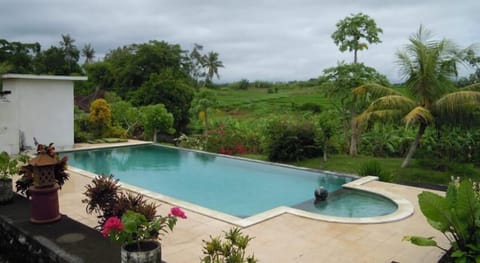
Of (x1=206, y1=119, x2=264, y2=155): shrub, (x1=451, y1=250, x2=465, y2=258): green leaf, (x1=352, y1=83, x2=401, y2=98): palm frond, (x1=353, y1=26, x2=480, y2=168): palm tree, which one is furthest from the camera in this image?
(x1=206, y1=119, x2=264, y2=155): shrub

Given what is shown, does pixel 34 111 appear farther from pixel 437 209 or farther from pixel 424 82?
pixel 437 209

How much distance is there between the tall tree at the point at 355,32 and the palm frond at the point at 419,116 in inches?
177

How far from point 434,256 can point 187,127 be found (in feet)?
66.2

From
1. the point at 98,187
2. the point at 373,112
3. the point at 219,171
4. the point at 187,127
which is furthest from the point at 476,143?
the point at 187,127

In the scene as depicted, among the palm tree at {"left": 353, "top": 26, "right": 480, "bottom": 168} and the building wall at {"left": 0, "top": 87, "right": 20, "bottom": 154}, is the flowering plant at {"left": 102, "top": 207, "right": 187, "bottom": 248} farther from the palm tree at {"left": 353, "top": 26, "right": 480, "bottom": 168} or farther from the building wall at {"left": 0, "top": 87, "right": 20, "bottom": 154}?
the building wall at {"left": 0, "top": 87, "right": 20, "bottom": 154}

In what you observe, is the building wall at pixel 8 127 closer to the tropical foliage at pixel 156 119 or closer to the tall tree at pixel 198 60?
the tropical foliage at pixel 156 119

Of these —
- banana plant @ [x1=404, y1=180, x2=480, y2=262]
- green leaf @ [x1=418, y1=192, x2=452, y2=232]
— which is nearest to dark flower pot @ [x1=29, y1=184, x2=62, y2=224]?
banana plant @ [x1=404, y1=180, x2=480, y2=262]

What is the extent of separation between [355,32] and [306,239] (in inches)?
401

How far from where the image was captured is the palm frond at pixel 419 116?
905 cm

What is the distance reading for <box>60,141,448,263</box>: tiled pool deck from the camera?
4473 mm

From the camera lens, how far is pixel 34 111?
12.5 metres

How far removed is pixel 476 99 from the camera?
8859 millimetres

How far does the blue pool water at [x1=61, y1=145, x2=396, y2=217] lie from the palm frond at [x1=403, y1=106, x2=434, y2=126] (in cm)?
212

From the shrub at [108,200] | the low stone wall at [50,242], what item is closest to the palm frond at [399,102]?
the shrub at [108,200]
